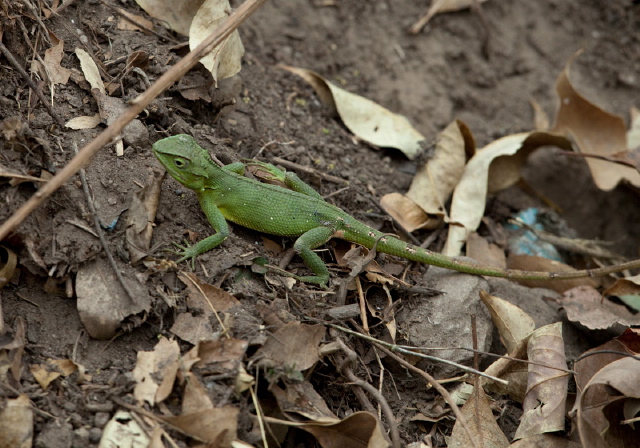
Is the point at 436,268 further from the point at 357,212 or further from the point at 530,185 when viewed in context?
the point at 530,185

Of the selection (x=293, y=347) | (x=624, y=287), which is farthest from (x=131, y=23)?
(x=624, y=287)

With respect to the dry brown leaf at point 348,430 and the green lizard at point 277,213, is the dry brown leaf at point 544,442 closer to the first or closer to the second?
the dry brown leaf at point 348,430

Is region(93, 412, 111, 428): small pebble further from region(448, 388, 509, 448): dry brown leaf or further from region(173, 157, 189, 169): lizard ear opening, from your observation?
region(448, 388, 509, 448): dry brown leaf

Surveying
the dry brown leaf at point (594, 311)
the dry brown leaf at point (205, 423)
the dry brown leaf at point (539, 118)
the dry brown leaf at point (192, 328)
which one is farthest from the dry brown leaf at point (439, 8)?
the dry brown leaf at point (205, 423)

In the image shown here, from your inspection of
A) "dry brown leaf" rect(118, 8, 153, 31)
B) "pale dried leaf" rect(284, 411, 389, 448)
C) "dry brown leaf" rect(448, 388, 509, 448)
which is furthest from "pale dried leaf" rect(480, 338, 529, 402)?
"dry brown leaf" rect(118, 8, 153, 31)

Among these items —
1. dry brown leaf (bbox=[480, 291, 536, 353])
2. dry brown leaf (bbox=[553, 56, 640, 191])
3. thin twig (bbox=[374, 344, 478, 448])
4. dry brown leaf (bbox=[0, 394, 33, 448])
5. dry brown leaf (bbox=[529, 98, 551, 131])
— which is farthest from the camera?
dry brown leaf (bbox=[529, 98, 551, 131])

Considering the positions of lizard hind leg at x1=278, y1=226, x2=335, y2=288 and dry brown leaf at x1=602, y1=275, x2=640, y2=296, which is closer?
lizard hind leg at x1=278, y1=226, x2=335, y2=288

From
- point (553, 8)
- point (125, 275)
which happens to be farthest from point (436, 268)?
point (553, 8)
